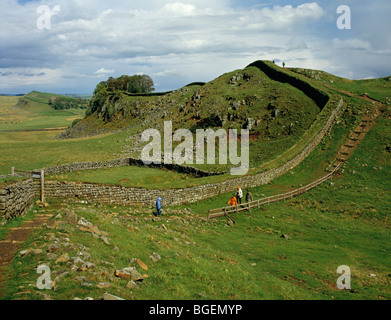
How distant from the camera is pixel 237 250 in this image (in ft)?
66.8

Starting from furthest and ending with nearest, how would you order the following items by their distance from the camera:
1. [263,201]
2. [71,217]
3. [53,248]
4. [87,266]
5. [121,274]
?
[263,201]
[71,217]
[53,248]
[121,274]
[87,266]

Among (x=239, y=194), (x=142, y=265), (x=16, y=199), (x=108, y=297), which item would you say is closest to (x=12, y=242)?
(x=16, y=199)

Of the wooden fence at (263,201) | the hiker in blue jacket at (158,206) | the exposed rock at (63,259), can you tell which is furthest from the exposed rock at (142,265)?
the wooden fence at (263,201)

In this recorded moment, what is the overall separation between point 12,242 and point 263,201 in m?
22.6

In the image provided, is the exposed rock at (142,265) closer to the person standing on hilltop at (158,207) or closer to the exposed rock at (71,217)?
the exposed rock at (71,217)

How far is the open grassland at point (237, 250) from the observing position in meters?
11.4

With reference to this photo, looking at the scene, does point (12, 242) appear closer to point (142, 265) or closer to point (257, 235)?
point (142, 265)

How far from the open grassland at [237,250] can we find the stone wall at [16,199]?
5.61 ft

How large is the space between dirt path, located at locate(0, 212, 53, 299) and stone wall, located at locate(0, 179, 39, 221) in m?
0.99

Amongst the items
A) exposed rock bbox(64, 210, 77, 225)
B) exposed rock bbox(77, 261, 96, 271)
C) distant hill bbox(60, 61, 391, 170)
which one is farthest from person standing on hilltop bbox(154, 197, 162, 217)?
distant hill bbox(60, 61, 391, 170)

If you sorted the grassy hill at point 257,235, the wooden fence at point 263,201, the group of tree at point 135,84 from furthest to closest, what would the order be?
the group of tree at point 135,84
the wooden fence at point 263,201
the grassy hill at point 257,235

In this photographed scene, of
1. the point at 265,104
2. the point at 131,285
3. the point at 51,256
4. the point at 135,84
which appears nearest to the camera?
the point at 131,285

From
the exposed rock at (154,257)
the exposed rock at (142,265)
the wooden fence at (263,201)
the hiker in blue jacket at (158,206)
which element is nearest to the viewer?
the exposed rock at (142,265)

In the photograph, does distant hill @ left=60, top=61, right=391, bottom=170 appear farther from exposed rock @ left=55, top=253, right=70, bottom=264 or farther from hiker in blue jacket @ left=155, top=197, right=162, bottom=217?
exposed rock @ left=55, top=253, right=70, bottom=264
